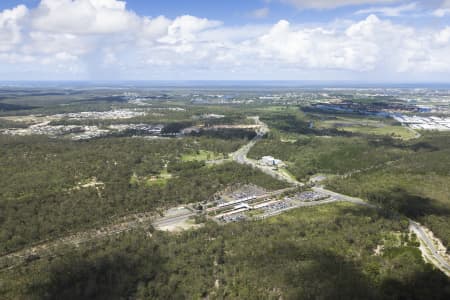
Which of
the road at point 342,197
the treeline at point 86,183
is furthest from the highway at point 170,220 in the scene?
the road at point 342,197

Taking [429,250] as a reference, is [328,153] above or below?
above

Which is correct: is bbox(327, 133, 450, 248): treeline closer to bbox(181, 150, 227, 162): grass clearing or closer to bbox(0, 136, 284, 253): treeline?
bbox(0, 136, 284, 253): treeline

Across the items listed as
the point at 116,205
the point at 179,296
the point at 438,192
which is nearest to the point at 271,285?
the point at 179,296

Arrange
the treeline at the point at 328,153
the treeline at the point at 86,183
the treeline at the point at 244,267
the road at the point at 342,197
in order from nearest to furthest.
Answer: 1. the treeline at the point at 244,267
2. the treeline at the point at 86,183
3. the road at the point at 342,197
4. the treeline at the point at 328,153

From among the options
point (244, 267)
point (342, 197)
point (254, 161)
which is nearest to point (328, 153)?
point (254, 161)

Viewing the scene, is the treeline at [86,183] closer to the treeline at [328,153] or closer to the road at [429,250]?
the treeline at [328,153]

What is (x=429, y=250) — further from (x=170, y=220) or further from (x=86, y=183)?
(x=86, y=183)

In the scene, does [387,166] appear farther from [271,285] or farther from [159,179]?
[271,285]

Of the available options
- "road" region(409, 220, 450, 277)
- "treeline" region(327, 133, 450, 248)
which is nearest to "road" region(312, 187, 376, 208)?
"treeline" region(327, 133, 450, 248)
